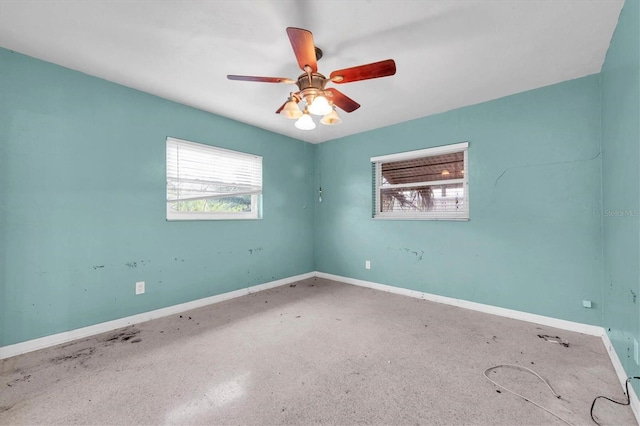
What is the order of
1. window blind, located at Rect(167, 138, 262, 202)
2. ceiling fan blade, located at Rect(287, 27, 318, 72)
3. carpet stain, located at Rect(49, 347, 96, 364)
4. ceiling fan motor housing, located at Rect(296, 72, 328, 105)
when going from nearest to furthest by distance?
ceiling fan blade, located at Rect(287, 27, 318, 72) → ceiling fan motor housing, located at Rect(296, 72, 328, 105) → carpet stain, located at Rect(49, 347, 96, 364) → window blind, located at Rect(167, 138, 262, 202)

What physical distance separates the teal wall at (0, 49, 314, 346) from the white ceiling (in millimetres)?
282

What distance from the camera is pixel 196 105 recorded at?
303cm

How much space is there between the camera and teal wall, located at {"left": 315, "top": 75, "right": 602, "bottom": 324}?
2430mm

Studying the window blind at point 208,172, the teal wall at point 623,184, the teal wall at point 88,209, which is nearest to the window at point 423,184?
the teal wall at point 623,184

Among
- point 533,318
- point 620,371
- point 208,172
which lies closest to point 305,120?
point 208,172

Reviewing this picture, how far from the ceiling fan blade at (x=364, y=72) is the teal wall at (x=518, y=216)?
1920 mm

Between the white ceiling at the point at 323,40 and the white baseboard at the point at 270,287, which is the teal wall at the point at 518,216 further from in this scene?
the white ceiling at the point at 323,40

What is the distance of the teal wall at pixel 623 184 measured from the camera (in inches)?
57.8

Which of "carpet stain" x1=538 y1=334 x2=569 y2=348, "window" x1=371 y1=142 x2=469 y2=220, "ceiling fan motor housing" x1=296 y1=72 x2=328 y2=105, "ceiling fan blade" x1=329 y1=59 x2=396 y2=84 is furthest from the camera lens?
"window" x1=371 y1=142 x2=469 y2=220

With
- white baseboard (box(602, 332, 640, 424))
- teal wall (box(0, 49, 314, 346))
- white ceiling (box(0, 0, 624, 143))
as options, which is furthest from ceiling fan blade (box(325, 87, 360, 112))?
white baseboard (box(602, 332, 640, 424))

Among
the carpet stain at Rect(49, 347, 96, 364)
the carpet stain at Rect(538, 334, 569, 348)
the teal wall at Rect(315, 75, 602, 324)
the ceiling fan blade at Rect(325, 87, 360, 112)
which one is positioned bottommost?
the carpet stain at Rect(538, 334, 569, 348)

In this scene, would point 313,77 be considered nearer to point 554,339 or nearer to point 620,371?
point 620,371

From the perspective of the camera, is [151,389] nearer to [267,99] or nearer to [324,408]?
[324,408]

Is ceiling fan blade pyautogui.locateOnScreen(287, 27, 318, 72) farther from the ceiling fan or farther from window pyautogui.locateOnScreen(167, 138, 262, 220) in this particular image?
window pyautogui.locateOnScreen(167, 138, 262, 220)
